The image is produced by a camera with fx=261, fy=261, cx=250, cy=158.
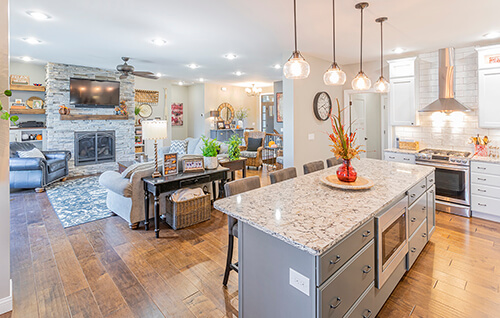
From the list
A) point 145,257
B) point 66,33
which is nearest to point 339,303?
point 145,257

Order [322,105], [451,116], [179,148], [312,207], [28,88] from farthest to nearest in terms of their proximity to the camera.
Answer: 1. [179,148]
2. [28,88]
3. [322,105]
4. [451,116]
5. [312,207]

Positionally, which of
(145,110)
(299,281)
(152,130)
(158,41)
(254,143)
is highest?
(158,41)

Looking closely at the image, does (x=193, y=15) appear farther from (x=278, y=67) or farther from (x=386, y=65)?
(x=386, y=65)

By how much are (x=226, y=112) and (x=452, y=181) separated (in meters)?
8.29

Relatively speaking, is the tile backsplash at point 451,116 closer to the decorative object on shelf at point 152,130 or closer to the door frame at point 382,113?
the door frame at point 382,113

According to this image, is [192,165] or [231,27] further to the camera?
[192,165]

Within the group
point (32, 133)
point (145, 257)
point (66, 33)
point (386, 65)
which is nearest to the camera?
point (145, 257)

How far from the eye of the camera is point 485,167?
376 centimetres

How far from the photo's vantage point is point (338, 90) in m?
5.99

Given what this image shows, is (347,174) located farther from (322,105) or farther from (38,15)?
(38,15)

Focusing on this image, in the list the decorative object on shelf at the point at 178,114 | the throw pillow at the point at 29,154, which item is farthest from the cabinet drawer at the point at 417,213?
the decorative object on shelf at the point at 178,114

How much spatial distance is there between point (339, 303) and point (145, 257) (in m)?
2.15

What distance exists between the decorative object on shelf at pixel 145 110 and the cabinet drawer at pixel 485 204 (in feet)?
29.2

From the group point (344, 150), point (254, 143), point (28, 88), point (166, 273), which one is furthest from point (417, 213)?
point (28, 88)
